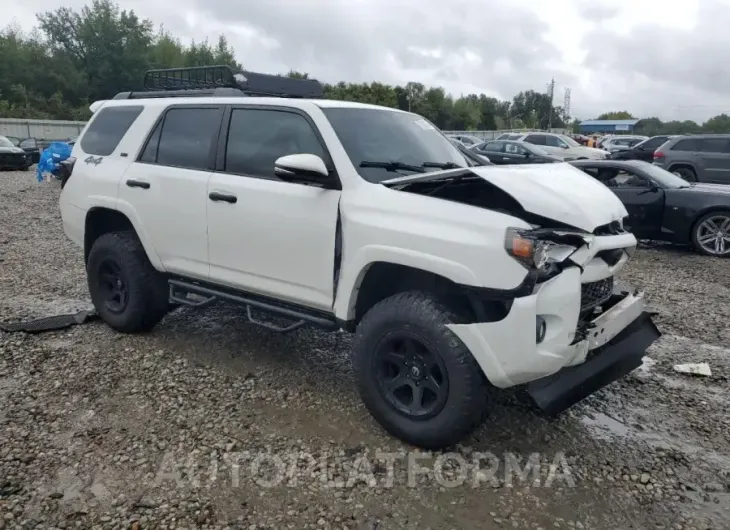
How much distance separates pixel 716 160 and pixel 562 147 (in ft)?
25.0

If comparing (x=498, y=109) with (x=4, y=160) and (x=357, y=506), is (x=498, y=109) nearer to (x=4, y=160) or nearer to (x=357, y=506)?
(x=4, y=160)

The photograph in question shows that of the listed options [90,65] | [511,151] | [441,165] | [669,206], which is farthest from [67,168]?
[90,65]

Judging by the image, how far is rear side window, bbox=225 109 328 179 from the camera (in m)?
3.91

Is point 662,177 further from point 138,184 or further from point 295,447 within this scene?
point 295,447

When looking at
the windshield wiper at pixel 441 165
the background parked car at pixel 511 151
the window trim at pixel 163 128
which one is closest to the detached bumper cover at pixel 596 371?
the windshield wiper at pixel 441 165

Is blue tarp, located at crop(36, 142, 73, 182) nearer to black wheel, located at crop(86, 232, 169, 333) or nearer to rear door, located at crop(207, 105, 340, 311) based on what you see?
black wheel, located at crop(86, 232, 169, 333)

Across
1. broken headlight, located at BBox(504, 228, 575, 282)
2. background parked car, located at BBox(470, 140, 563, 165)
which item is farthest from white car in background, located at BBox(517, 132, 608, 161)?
broken headlight, located at BBox(504, 228, 575, 282)

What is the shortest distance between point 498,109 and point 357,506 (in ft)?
344

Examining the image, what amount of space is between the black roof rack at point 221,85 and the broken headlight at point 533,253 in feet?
8.56

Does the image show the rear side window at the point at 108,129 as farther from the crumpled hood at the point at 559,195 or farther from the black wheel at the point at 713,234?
the black wheel at the point at 713,234

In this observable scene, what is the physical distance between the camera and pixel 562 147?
73.4 ft

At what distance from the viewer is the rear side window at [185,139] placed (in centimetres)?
438

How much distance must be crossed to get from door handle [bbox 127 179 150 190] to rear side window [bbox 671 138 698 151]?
15.0 metres

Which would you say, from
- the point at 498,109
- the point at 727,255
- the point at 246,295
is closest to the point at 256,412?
the point at 246,295
